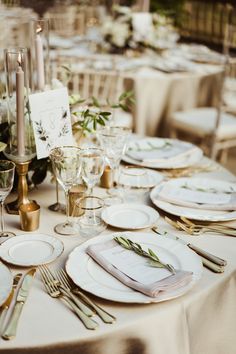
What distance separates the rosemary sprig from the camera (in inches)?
45.8

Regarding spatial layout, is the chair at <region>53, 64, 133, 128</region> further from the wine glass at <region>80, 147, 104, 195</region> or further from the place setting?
the wine glass at <region>80, 147, 104, 195</region>

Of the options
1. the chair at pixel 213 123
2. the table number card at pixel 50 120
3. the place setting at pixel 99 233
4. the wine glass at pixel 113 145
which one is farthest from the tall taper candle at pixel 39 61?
the chair at pixel 213 123

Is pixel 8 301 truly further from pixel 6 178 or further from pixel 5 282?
pixel 6 178

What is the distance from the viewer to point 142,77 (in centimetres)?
342

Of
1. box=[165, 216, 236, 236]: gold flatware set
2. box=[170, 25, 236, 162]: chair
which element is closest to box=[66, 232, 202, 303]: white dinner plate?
box=[165, 216, 236, 236]: gold flatware set

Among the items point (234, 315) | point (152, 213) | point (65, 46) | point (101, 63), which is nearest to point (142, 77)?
point (101, 63)

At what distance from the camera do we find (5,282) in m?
1.08

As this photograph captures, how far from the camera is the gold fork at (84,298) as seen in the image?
1.00 meters

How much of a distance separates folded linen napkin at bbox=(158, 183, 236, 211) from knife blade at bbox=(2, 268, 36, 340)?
55 centimetres

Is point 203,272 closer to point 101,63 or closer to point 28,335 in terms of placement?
point 28,335

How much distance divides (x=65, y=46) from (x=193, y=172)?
2.87 metres

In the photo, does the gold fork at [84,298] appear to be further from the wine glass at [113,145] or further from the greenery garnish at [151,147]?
the greenery garnish at [151,147]

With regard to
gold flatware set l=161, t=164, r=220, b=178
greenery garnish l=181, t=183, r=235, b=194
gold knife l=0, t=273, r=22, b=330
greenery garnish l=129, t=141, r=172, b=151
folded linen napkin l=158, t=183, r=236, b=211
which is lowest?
gold flatware set l=161, t=164, r=220, b=178

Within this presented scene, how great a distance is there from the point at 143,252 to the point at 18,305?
337mm
